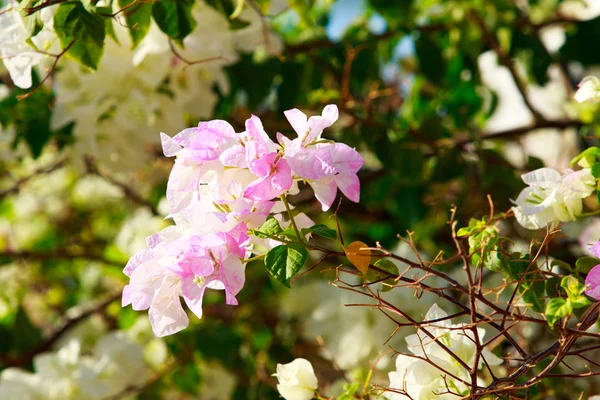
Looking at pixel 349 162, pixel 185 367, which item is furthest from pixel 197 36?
pixel 185 367

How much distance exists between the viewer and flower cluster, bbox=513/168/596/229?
475 mm

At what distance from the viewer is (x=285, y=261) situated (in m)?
0.42

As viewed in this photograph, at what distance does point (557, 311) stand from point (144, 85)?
62cm

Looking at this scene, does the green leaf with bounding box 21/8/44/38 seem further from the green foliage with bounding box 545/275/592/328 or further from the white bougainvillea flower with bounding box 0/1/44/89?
A: the green foliage with bounding box 545/275/592/328

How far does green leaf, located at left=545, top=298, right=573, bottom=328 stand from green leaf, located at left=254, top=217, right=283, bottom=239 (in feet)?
0.54

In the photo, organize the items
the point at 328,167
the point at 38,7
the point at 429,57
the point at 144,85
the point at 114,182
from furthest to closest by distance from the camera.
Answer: the point at 114,182 < the point at 429,57 < the point at 144,85 < the point at 38,7 < the point at 328,167

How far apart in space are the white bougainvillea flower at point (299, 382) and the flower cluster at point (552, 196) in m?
0.19

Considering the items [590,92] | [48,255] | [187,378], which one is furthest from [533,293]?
[48,255]

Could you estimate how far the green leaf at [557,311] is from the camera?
41cm

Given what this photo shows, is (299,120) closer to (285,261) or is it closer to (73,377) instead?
(285,261)

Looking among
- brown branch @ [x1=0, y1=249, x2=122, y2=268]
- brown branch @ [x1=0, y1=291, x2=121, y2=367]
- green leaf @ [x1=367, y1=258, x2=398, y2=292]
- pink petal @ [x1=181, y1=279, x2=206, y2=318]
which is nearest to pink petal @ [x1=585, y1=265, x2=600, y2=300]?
green leaf @ [x1=367, y1=258, x2=398, y2=292]

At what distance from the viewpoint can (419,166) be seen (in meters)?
0.95

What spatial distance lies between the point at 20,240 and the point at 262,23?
4.15 feet

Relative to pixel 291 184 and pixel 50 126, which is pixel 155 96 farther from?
pixel 291 184
